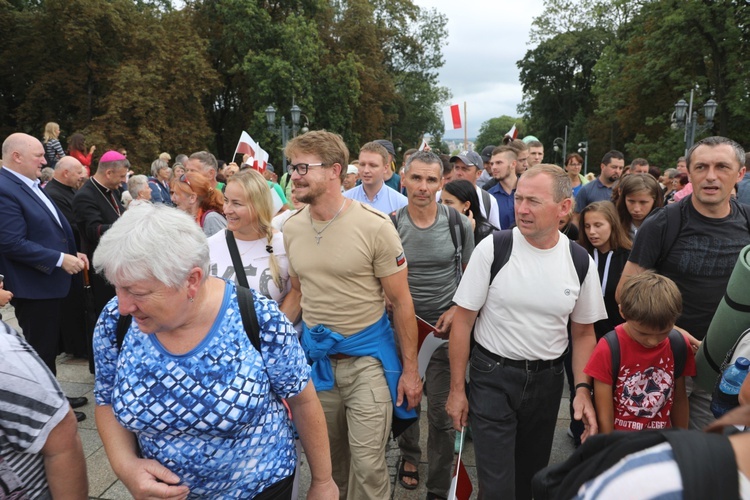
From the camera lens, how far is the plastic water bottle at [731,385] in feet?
6.79

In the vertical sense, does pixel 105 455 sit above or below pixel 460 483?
below

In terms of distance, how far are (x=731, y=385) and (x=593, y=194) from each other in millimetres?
4723

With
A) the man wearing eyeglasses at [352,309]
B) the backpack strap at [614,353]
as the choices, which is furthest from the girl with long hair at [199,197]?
the backpack strap at [614,353]

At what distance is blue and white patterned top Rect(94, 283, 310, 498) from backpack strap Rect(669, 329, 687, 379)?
183cm

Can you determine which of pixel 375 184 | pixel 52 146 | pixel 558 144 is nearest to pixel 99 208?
pixel 375 184

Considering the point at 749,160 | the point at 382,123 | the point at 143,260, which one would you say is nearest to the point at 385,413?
the point at 143,260

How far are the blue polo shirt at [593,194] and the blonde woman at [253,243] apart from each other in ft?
14.7

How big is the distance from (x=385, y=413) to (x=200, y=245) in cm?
154

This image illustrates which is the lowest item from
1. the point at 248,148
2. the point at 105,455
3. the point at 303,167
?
the point at 105,455

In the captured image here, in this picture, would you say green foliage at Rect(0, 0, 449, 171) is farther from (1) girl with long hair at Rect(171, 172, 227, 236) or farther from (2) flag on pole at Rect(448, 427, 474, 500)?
(2) flag on pole at Rect(448, 427, 474, 500)

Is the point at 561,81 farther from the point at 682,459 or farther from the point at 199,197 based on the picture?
the point at 682,459

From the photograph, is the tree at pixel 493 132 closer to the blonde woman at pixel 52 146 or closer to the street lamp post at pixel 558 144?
the street lamp post at pixel 558 144

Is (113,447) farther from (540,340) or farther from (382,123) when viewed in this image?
(382,123)

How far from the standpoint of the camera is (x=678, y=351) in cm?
264
